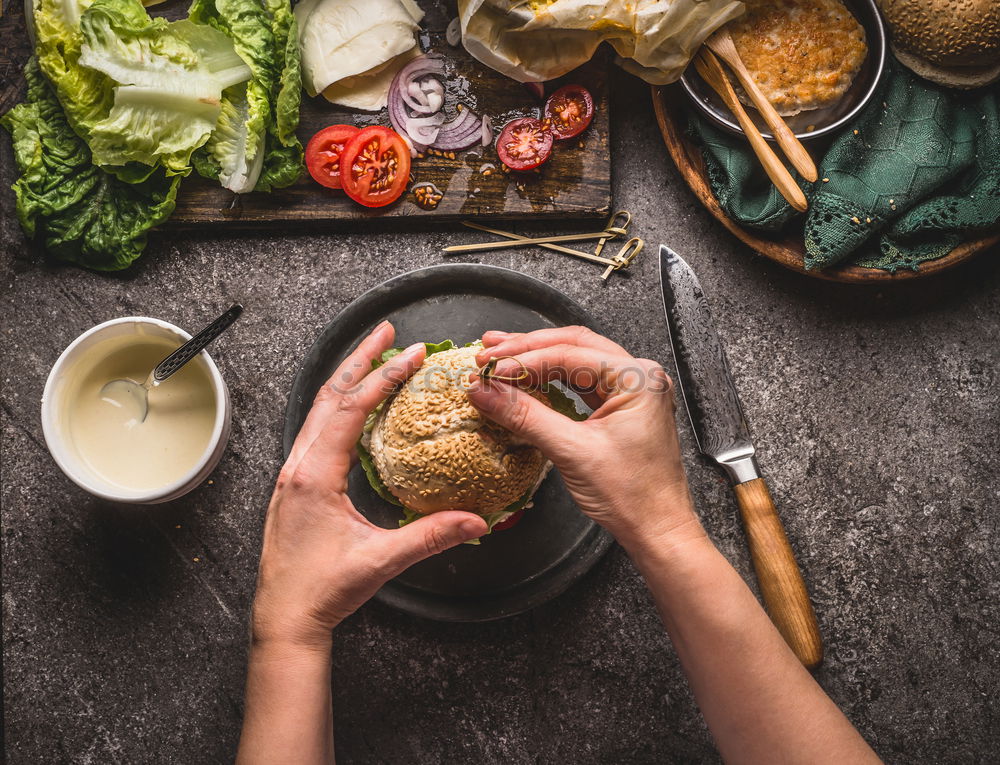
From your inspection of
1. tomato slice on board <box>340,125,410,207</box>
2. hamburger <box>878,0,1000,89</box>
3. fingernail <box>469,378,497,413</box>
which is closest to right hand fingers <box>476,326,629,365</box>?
fingernail <box>469,378,497,413</box>

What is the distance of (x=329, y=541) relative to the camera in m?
1.69

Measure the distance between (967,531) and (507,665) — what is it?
1.51m

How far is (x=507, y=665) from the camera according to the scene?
2.19 m

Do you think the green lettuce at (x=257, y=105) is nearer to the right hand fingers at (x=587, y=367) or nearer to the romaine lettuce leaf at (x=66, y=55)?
the romaine lettuce leaf at (x=66, y=55)

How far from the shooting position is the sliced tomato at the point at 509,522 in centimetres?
213

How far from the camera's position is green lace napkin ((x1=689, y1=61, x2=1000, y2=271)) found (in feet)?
6.93

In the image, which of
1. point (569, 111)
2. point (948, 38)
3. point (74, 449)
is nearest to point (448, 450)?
point (74, 449)

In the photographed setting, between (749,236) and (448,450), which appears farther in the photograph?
(749,236)

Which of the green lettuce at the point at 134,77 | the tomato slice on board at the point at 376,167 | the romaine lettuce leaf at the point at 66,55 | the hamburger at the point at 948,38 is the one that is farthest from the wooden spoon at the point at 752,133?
the romaine lettuce leaf at the point at 66,55

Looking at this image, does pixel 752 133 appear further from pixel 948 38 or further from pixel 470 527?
pixel 470 527

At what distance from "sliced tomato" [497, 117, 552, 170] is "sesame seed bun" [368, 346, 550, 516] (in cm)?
72

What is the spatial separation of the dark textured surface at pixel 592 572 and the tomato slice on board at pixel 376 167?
0.14 metres

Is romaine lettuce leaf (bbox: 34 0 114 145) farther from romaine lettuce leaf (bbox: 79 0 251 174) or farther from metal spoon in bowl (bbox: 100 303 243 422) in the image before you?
metal spoon in bowl (bbox: 100 303 243 422)

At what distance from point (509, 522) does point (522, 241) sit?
879mm
